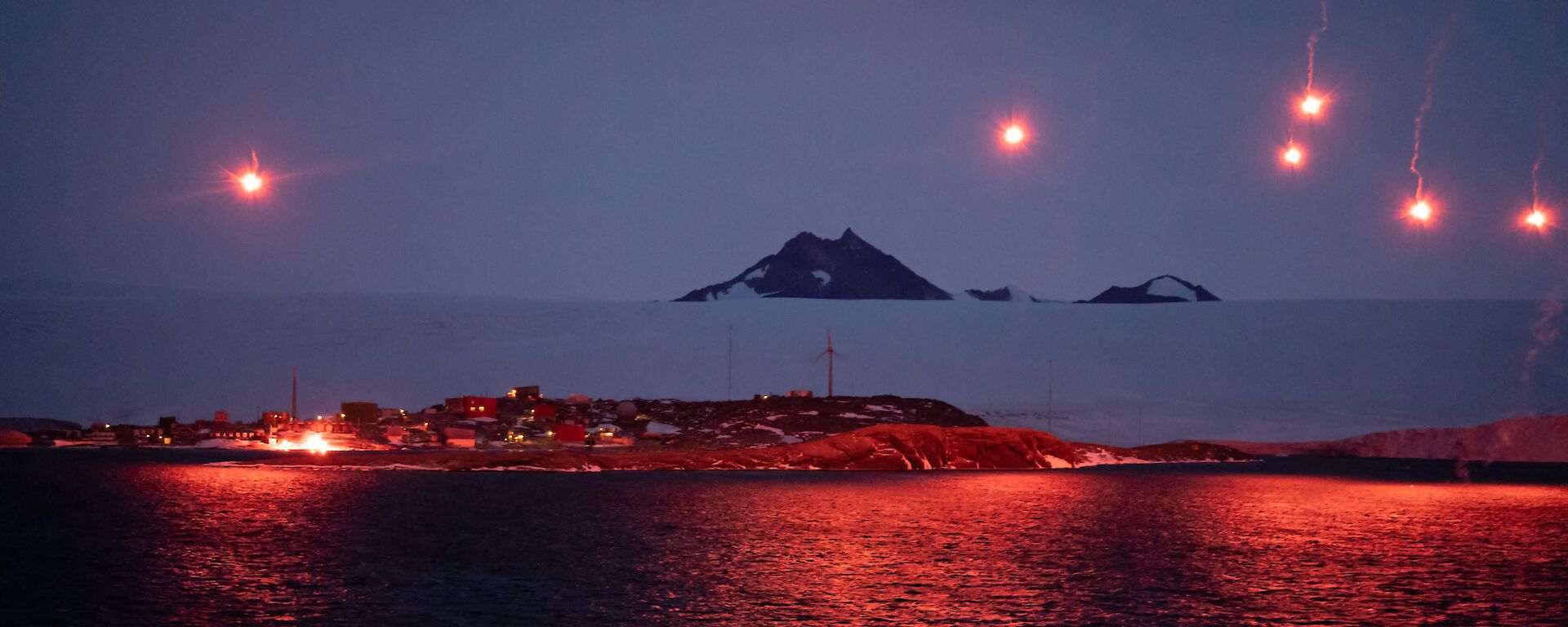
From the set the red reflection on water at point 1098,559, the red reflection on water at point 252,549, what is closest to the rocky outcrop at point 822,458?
the red reflection on water at point 252,549

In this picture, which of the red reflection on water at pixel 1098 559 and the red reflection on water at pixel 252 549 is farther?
the red reflection on water at pixel 1098 559

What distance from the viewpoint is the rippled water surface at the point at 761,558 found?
40.1 metres

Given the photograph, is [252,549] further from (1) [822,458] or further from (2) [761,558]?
(1) [822,458]

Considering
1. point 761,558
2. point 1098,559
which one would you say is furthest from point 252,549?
point 1098,559

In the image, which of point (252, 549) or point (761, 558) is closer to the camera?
point (761, 558)

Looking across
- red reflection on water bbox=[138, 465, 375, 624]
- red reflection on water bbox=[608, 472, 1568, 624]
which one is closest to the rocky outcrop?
red reflection on water bbox=[138, 465, 375, 624]

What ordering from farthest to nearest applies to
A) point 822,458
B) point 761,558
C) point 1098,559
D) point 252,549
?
point 822,458 → point 252,549 → point 1098,559 → point 761,558

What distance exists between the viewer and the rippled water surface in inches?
1577

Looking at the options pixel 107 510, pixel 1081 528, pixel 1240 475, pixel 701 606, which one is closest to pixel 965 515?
pixel 1081 528

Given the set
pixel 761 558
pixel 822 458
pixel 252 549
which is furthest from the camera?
pixel 822 458

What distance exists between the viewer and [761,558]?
2200 inches

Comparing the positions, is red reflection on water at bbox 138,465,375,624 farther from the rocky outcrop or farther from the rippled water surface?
the rocky outcrop

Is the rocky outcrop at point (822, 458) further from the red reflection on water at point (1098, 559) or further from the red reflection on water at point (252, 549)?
the red reflection on water at point (1098, 559)

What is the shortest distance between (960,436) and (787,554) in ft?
442
